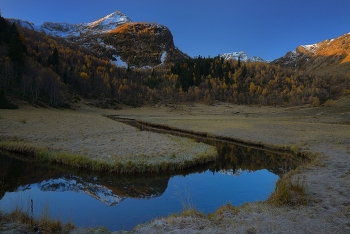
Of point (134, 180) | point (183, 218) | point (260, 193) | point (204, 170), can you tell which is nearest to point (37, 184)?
point (134, 180)

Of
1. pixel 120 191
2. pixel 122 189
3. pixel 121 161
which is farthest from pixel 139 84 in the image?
pixel 120 191

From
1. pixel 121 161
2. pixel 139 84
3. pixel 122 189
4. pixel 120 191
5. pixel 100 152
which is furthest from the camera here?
pixel 139 84

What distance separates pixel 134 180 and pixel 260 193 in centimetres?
823

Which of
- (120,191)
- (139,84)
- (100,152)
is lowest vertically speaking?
(120,191)

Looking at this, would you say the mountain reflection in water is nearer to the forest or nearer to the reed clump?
the reed clump

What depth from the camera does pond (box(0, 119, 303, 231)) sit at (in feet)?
35.2

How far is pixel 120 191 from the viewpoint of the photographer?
13.8 metres

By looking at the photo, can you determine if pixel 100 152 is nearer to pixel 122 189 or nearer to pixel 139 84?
pixel 122 189

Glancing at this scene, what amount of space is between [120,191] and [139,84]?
15240cm

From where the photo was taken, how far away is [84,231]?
301 inches

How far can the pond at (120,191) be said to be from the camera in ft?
35.2

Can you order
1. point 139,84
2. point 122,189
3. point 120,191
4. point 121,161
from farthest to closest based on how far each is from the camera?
point 139,84
point 121,161
point 122,189
point 120,191

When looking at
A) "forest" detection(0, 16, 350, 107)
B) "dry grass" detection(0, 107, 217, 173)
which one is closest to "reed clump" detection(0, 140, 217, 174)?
"dry grass" detection(0, 107, 217, 173)

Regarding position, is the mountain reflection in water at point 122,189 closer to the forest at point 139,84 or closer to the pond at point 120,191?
the pond at point 120,191
